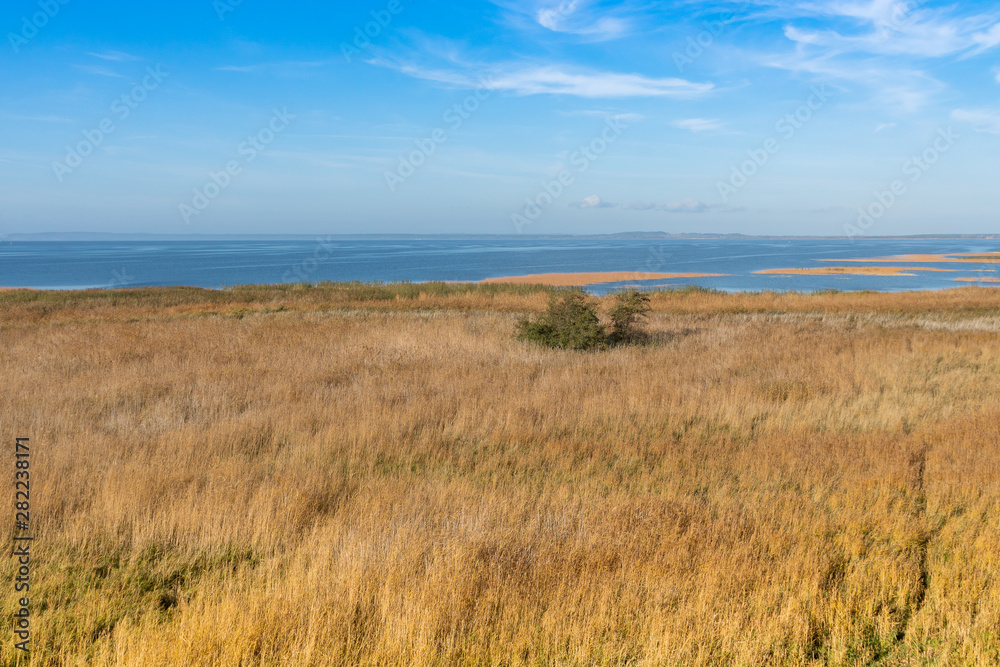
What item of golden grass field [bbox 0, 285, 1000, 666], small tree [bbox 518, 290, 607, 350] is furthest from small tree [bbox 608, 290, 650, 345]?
golden grass field [bbox 0, 285, 1000, 666]

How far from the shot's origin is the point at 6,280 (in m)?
73.8

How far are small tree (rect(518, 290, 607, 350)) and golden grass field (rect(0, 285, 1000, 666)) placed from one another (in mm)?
4209

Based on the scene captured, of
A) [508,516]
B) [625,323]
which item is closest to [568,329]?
[625,323]

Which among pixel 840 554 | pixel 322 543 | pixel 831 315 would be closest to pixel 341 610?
pixel 322 543

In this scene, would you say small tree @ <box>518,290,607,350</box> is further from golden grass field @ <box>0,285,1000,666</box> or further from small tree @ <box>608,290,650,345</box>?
golden grass field @ <box>0,285,1000,666</box>

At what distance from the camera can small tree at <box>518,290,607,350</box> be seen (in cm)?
1742

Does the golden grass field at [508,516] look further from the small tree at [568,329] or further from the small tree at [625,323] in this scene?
the small tree at [625,323]

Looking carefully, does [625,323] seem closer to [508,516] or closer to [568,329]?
[568,329]

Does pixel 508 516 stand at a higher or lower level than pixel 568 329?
lower

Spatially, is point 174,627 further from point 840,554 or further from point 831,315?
point 831,315

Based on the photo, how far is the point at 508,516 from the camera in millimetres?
5605

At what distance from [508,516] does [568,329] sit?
40.9 ft

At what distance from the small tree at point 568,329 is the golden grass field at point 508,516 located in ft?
13.8

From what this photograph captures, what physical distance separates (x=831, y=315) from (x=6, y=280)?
89790 millimetres
